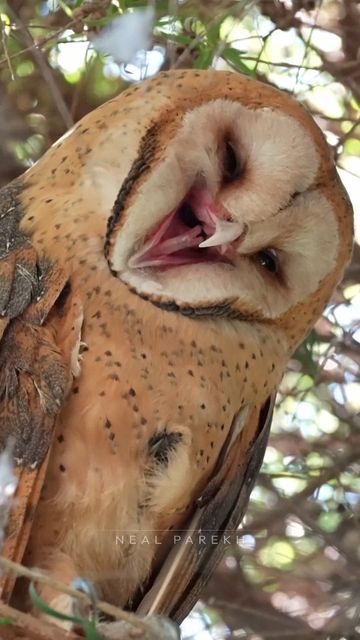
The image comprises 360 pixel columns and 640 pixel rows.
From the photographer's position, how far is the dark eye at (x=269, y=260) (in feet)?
4.27

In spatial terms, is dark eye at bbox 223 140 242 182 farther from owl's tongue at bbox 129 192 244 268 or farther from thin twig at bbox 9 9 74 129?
thin twig at bbox 9 9 74 129

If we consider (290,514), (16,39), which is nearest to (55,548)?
(290,514)

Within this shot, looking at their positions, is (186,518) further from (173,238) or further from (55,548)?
(173,238)

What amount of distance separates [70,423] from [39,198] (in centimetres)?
32

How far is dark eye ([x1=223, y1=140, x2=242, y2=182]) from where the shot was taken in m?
1.26

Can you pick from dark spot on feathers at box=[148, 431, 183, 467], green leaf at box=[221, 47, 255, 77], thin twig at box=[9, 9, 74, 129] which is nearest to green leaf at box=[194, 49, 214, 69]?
green leaf at box=[221, 47, 255, 77]

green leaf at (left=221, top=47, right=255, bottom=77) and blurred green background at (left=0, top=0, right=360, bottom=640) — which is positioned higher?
green leaf at (left=221, top=47, right=255, bottom=77)

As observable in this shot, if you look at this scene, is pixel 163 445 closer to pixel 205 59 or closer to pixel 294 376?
pixel 205 59

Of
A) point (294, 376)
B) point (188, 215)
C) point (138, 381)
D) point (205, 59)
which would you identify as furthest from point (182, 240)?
point (294, 376)

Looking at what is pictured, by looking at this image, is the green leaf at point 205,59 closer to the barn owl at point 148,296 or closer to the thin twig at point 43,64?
the barn owl at point 148,296

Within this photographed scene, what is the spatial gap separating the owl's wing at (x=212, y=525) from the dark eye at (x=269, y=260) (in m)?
0.21

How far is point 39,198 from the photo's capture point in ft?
4.53

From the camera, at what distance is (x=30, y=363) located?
121 centimetres

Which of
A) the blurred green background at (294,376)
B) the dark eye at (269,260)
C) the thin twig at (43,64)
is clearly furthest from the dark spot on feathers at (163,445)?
the thin twig at (43,64)
